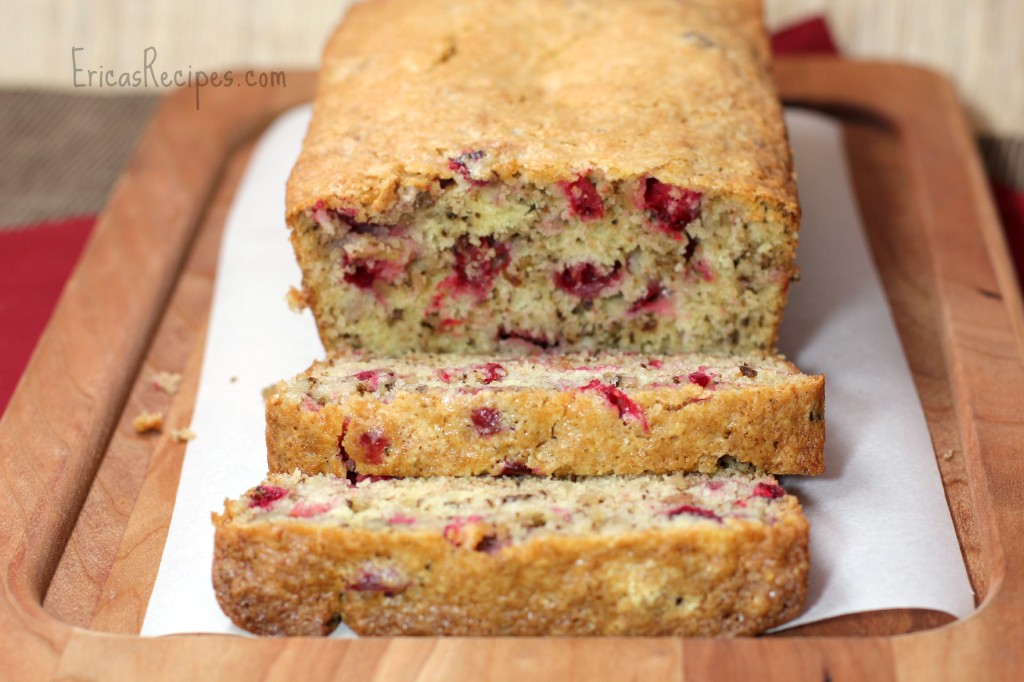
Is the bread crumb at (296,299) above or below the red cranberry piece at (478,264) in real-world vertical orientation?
below

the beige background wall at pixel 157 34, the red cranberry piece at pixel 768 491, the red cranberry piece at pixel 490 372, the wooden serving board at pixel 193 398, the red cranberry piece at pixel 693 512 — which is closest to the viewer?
the wooden serving board at pixel 193 398

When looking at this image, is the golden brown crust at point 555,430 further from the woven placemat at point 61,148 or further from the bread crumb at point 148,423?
the woven placemat at point 61,148

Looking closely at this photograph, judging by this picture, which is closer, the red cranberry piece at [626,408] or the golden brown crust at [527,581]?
the golden brown crust at [527,581]

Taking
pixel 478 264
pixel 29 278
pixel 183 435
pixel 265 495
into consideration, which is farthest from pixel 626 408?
pixel 29 278

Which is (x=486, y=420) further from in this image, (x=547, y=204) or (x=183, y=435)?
(x=183, y=435)

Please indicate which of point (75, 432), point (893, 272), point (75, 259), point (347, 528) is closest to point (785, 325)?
point (893, 272)

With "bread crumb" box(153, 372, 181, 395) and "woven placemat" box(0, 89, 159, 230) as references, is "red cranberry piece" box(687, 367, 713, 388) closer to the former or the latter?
"bread crumb" box(153, 372, 181, 395)

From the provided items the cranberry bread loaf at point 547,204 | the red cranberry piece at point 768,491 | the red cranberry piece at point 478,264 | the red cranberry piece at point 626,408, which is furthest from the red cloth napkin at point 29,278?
the red cranberry piece at point 768,491
